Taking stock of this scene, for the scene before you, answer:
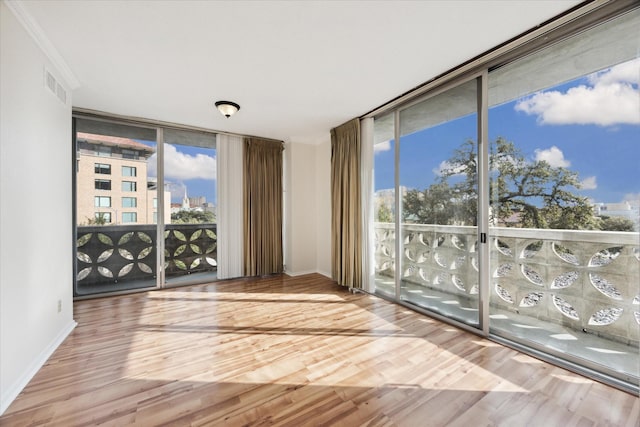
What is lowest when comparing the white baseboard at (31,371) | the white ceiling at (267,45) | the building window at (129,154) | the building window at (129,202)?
the white baseboard at (31,371)

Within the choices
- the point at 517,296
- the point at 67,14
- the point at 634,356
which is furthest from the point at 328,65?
the point at 634,356

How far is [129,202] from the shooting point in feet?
12.3

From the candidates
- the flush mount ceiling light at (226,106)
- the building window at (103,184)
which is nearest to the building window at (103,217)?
the building window at (103,184)

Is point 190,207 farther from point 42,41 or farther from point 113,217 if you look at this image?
point 42,41

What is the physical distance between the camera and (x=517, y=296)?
2262 mm

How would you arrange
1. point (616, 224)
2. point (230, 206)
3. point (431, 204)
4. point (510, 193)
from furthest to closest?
1. point (230, 206)
2. point (431, 204)
3. point (510, 193)
4. point (616, 224)

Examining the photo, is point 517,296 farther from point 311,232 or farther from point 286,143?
point 286,143

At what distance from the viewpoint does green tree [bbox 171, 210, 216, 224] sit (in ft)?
13.5

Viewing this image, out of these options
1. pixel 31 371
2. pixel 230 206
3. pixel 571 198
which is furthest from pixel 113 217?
pixel 571 198

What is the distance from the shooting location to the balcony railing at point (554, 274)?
1.73 metres

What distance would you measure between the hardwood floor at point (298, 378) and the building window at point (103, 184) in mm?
1747

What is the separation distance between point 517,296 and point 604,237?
2.58 feet

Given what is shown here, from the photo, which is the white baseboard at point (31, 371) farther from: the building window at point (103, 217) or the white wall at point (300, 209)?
the white wall at point (300, 209)

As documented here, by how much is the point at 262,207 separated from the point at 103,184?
231cm
